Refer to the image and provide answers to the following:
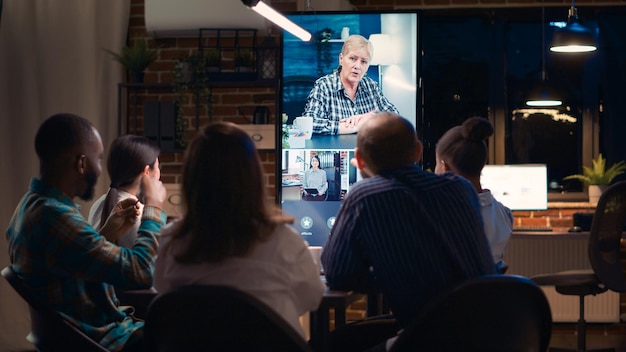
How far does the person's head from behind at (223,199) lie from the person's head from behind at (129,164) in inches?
41.6

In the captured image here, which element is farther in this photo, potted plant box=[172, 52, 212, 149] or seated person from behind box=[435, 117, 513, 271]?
potted plant box=[172, 52, 212, 149]

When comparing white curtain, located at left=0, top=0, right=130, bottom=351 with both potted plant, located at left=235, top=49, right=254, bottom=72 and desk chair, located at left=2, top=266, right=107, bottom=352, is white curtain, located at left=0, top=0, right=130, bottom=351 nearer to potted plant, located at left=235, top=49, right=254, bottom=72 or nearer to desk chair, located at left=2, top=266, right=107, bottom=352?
potted plant, located at left=235, top=49, right=254, bottom=72

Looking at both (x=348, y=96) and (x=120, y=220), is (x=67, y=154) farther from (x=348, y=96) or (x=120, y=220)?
(x=348, y=96)

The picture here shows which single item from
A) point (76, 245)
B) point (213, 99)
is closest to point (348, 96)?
point (213, 99)

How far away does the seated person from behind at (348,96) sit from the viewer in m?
4.70

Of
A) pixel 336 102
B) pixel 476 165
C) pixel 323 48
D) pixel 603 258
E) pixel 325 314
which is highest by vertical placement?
pixel 323 48

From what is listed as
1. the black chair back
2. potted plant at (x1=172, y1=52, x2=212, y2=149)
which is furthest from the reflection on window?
potted plant at (x1=172, y1=52, x2=212, y2=149)

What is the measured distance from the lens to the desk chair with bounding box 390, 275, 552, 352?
2059mm

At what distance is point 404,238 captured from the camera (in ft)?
7.75

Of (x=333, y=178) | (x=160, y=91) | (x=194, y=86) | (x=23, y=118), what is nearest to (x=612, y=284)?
(x=333, y=178)

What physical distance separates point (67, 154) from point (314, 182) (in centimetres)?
227

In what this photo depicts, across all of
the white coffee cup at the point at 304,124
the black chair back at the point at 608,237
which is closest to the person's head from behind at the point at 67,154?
the white coffee cup at the point at 304,124

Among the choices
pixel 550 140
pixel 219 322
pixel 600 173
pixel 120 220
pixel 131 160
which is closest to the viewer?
pixel 219 322

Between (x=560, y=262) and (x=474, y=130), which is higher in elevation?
(x=474, y=130)
